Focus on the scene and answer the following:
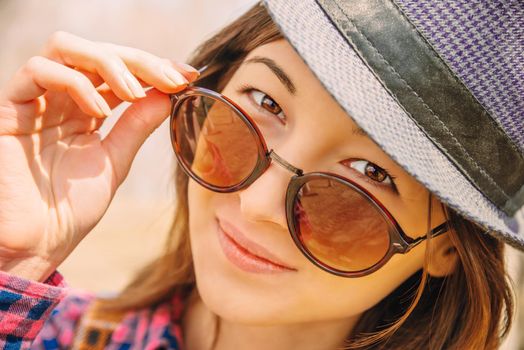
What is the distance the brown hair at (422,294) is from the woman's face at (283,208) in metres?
0.10

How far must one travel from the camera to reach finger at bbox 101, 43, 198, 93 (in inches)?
61.9

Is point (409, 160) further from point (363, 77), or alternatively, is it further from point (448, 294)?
point (448, 294)

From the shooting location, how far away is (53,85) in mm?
1576

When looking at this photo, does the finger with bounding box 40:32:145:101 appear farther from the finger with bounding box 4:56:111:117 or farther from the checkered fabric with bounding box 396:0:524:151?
the checkered fabric with bounding box 396:0:524:151

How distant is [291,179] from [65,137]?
67 cm

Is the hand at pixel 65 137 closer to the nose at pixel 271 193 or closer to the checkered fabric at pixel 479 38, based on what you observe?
the nose at pixel 271 193

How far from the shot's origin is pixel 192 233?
1773 millimetres

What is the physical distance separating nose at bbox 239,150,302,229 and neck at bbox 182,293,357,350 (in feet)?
1.64

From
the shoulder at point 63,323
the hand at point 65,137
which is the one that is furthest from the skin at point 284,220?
the shoulder at point 63,323


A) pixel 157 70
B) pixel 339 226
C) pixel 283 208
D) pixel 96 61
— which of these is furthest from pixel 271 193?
pixel 96 61

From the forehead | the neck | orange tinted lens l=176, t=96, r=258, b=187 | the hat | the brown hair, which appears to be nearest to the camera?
the hat

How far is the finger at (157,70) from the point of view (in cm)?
157

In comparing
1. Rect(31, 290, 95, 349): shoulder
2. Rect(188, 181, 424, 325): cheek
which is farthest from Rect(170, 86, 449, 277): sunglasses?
Rect(31, 290, 95, 349): shoulder

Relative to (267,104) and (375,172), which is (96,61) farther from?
(375,172)
